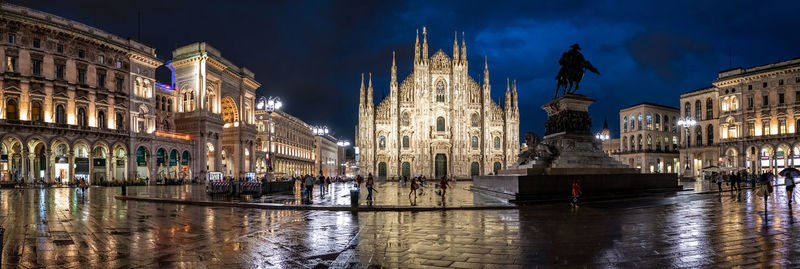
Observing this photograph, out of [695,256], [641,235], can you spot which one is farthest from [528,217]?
[695,256]

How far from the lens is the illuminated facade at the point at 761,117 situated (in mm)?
55531

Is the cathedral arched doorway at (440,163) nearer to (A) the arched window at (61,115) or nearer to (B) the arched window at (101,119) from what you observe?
(B) the arched window at (101,119)

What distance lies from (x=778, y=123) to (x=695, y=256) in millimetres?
63462

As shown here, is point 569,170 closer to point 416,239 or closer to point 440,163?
point 416,239

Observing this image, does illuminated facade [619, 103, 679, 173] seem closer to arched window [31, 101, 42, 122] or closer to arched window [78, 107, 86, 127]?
arched window [78, 107, 86, 127]

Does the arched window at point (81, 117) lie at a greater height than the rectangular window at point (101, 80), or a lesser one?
lesser

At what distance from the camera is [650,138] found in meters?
77.6

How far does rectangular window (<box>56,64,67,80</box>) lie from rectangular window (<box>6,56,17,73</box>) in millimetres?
3298

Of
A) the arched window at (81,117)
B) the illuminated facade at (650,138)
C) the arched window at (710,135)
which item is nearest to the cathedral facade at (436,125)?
the illuminated facade at (650,138)

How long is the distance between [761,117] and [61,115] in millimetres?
73900

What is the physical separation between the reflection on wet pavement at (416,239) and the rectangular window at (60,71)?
33518 mm

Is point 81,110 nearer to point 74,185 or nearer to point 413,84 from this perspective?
point 74,185

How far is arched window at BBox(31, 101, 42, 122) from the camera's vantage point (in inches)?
1598

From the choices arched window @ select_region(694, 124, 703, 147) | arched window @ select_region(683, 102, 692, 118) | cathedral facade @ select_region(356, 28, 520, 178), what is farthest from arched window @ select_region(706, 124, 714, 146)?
cathedral facade @ select_region(356, 28, 520, 178)
